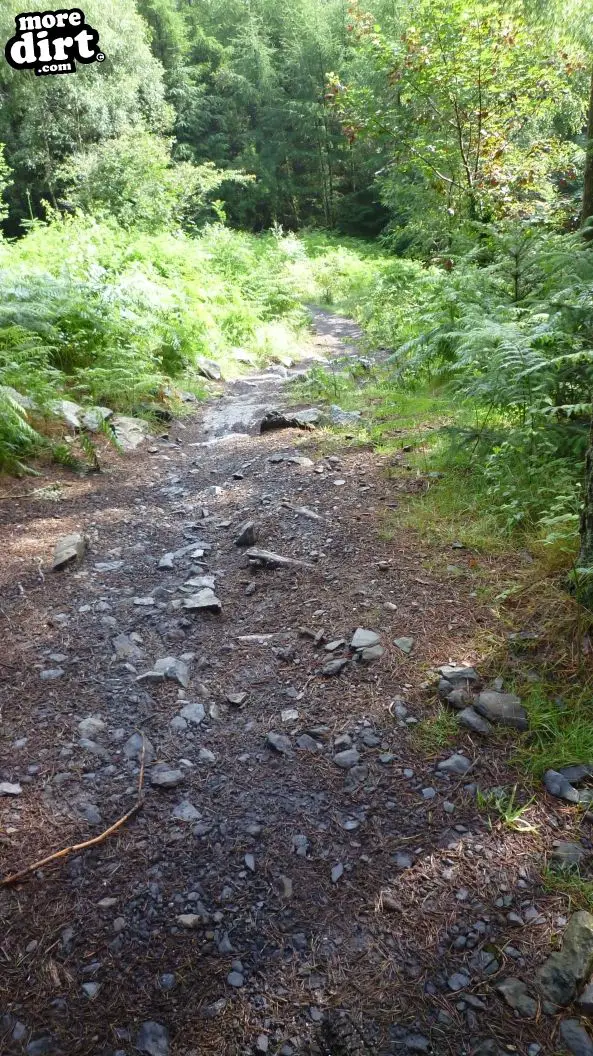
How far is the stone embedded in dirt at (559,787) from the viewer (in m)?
1.95

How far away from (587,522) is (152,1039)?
7.43 ft

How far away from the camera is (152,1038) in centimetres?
143

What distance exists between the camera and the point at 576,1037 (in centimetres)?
135

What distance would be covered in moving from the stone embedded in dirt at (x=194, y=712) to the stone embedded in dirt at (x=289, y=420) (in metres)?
4.09

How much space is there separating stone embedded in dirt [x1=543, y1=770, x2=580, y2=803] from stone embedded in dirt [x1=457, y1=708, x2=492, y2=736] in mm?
256

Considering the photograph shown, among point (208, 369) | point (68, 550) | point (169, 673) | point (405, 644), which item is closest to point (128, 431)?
point (68, 550)

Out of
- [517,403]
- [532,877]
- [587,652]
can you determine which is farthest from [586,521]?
[517,403]

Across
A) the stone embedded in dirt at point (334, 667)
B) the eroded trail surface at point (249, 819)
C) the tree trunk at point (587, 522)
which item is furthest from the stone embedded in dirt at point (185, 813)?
the tree trunk at point (587, 522)

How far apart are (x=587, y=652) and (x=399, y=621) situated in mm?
863

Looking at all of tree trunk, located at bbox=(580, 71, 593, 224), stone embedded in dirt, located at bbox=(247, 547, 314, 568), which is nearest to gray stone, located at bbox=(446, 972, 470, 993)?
stone embedded in dirt, located at bbox=(247, 547, 314, 568)

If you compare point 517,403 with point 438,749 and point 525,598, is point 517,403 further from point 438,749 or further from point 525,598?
point 438,749

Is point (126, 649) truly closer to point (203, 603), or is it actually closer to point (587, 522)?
point (203, 603)

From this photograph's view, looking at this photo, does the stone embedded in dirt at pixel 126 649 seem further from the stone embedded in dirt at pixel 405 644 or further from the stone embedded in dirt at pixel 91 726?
the stone embedded in dirt at pixel 405 644

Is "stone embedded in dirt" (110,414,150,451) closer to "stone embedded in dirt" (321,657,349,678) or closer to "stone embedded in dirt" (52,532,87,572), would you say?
"stone embedded in dirt" (52,532,87,572)
